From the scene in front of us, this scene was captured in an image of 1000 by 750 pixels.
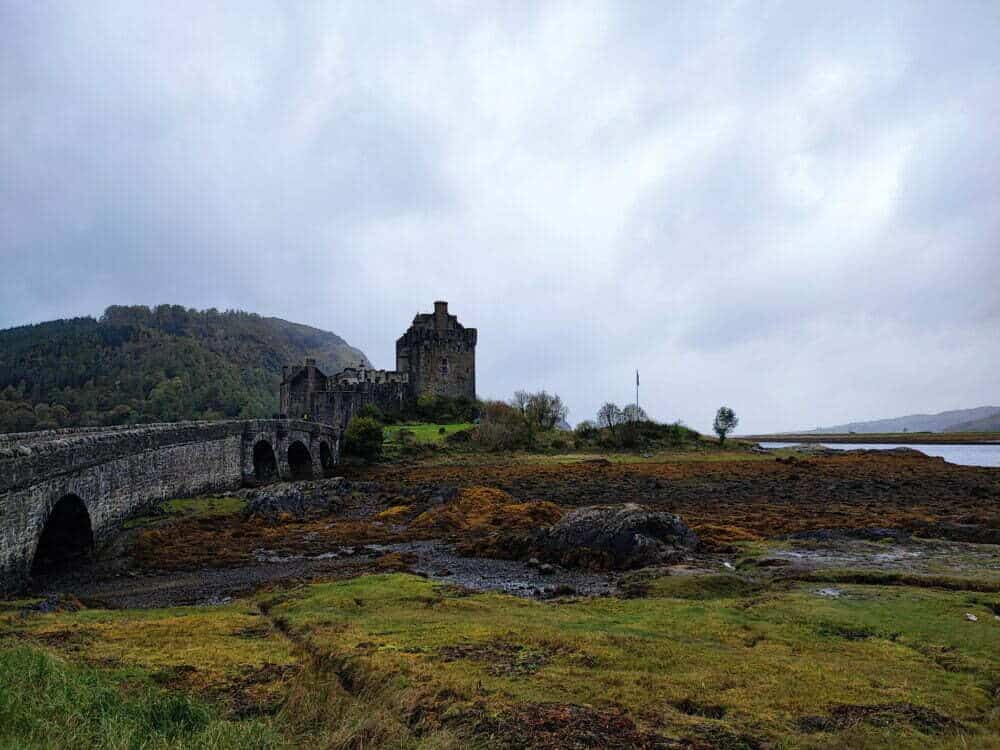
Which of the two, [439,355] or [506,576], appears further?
[439,355]

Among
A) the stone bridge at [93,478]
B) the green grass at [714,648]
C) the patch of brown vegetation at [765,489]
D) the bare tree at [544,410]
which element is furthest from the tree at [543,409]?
the green grass at [714,648]

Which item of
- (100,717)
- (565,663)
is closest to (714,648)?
(565,663)

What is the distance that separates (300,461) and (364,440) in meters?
8.54

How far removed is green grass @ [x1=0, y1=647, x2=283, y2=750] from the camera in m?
6.75

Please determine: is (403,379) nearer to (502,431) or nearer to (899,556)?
(502,431)

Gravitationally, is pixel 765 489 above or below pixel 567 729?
below

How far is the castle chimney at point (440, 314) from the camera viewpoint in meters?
92.1

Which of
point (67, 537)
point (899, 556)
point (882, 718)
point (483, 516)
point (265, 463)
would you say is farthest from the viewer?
point (265, 463)

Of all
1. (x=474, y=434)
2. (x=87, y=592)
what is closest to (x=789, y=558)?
(x=87, y=592)

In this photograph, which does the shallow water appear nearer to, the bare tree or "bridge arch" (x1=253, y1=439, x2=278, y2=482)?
the bare tree

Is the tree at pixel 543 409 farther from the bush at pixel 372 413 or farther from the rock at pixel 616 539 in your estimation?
the rock at pixel 616 539

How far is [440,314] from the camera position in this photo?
9312cm

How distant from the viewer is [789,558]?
20953mm

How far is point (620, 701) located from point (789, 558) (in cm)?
1482
